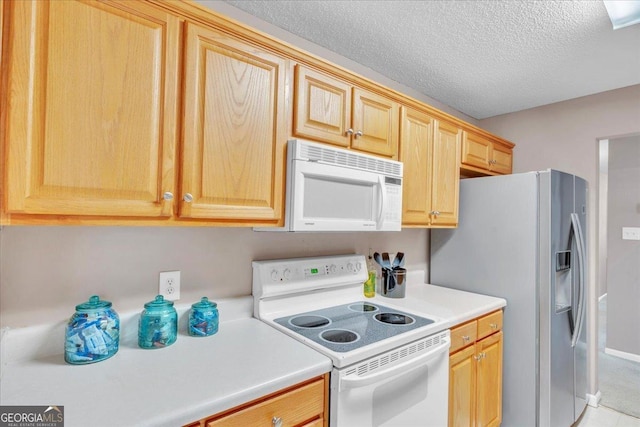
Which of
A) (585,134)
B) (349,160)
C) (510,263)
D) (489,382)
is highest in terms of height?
(585,134)

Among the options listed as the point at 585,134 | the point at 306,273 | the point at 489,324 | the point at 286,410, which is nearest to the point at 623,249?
the point at 585,134

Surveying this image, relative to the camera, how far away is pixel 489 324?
1.92 m

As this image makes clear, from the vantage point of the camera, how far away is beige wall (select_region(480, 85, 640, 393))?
2.33 metres

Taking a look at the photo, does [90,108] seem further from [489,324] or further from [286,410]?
[489,324]

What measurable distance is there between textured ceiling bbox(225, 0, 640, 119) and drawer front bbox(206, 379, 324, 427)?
1675 mm

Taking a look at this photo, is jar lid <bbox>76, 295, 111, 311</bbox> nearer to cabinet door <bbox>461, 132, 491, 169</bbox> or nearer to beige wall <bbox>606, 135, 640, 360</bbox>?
cabinet door <bbox>461, 132, 491, 169</bbox>

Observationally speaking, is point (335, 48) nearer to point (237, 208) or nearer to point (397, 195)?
point (397, 195)

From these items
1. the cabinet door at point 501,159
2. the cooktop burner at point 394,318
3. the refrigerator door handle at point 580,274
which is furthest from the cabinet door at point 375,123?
the refrigerator door handle at point 580,274

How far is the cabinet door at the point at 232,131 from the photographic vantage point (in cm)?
113

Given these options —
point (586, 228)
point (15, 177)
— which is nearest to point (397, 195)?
point (15, 177)

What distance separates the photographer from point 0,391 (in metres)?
0.90

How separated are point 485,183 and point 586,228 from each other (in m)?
0.88

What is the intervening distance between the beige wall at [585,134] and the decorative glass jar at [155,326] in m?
2.89

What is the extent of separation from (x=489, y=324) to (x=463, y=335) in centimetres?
32
